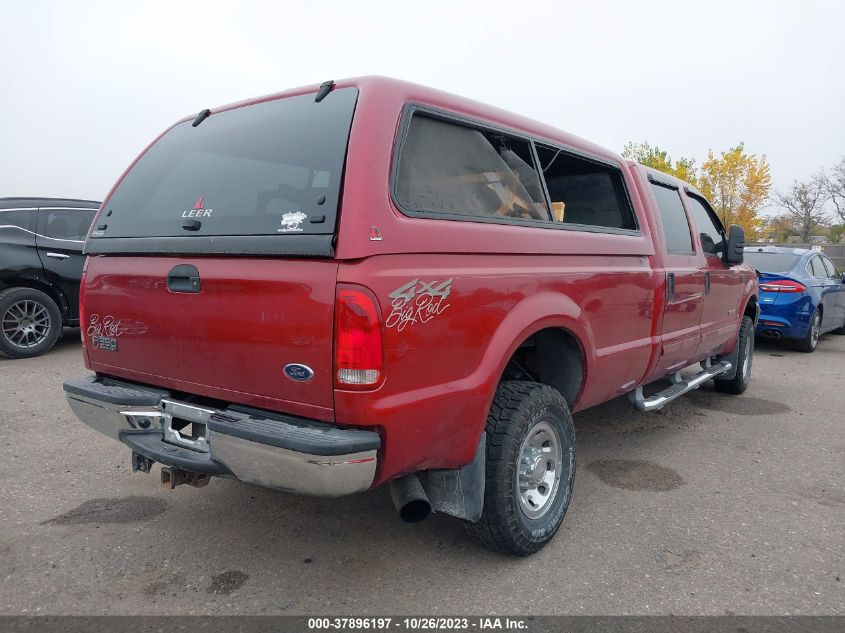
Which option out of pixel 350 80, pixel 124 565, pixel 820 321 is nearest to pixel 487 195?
pixel 350 80

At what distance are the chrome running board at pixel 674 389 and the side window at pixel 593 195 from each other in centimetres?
114

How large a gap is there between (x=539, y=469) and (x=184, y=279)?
6.04 ft

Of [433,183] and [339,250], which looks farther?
[433,183]

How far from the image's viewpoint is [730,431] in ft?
16.3

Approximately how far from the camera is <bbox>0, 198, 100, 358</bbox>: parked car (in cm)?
704

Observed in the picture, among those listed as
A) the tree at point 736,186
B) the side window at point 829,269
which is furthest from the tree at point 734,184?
the side window at point 829,269

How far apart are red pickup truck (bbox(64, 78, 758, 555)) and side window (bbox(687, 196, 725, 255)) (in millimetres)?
1790

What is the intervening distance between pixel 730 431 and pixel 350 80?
162 inches

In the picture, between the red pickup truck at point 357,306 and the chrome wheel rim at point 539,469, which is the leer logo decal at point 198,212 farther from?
the chrome wheel rim at point 539,469

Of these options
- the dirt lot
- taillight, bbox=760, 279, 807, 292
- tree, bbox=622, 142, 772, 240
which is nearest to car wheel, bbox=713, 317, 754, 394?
the dirt lot

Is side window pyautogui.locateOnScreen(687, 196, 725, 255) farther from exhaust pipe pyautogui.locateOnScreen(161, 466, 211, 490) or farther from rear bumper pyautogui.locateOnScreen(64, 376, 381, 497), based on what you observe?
exhaust pipe pyautogui.locateOnScreen(161, 466, 211, 490)

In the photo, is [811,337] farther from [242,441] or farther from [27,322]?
[27,322]

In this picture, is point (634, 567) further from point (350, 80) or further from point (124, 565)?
point (350, 80)

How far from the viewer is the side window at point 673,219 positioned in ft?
14.3
